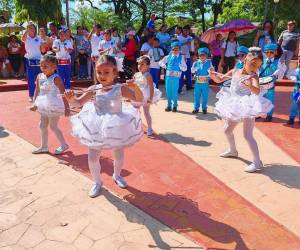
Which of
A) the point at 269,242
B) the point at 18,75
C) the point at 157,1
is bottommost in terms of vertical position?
the point at 269,242

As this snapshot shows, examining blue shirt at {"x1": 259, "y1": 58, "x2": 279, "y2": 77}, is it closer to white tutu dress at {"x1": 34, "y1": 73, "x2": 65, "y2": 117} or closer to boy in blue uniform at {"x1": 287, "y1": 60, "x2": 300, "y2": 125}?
boy in blue uniform at {"x1": 287, "y1": 60, "x2": 300, "y2": 125}

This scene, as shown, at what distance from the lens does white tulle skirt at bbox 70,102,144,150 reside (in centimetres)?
426

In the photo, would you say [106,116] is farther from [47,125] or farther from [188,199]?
[47,125]

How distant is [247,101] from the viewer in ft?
17.8

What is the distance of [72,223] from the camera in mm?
4227

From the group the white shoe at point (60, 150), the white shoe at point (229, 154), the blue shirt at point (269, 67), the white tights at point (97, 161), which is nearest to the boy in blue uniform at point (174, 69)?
the blue shirt at point (269, 67)

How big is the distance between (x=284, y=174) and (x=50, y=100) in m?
3.68

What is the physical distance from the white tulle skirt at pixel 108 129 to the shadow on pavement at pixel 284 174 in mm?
2234

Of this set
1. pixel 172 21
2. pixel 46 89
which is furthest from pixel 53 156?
pixel 172 21

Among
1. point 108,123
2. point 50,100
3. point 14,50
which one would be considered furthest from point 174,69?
point 14,50

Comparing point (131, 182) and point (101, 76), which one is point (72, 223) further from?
point (101, 76)

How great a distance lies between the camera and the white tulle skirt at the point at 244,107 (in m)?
5.32

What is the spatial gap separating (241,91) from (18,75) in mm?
10476

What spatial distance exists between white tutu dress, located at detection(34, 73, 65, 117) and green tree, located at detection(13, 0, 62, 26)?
30.3 feet
